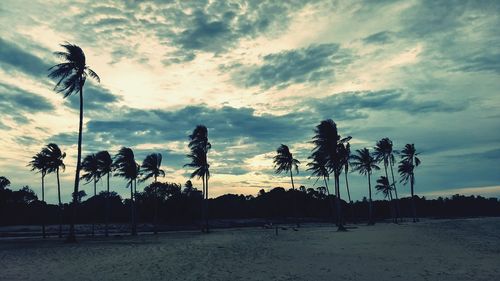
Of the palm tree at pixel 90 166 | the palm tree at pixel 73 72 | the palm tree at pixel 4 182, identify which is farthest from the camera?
the palm tree at pixel 4 182

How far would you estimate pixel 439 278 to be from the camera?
38.6 ft

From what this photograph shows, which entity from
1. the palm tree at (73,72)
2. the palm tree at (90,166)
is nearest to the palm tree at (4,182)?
the palm tree at (90,166)

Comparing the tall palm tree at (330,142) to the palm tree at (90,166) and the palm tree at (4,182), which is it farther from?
the palm tree at (4,182)

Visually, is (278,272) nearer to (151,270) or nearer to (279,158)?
(151,270)

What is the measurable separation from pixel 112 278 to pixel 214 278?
11.4 ft

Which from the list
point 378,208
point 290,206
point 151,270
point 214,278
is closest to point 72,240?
point 151,270

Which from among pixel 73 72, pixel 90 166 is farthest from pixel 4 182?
pixel 73 72

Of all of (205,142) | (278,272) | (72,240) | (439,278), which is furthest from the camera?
(205,142)

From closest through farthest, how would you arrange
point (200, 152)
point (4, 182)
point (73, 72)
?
point (73, 72) < point (200, 152) < point (4, 182)

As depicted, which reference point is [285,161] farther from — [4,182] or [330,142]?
[4,182]

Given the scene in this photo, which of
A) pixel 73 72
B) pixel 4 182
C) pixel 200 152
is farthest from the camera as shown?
pixel 4 182

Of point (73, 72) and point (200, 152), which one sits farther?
point (200, 152)

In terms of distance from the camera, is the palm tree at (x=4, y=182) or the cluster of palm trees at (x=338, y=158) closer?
the cluster of palm trees at (x=338, y=158)

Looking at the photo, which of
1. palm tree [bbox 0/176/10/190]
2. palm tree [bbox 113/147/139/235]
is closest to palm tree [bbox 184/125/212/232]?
palm tree [bbox 113/147/139/235]
